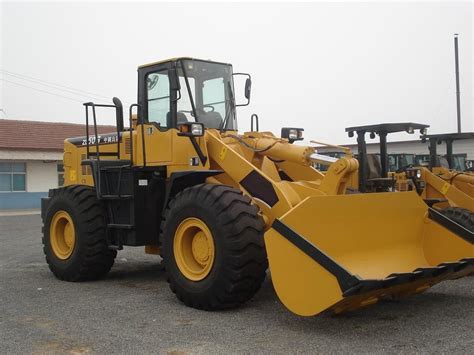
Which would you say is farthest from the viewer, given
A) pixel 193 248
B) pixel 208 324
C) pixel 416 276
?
pixel 193 248

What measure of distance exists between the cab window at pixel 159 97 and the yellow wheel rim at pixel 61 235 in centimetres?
205

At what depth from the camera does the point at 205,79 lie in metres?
7.76

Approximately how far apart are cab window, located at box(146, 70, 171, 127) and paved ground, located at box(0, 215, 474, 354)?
7.44 ft

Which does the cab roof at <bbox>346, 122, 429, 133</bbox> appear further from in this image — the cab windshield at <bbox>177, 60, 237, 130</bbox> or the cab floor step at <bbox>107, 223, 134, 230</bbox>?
the cab floor step at <bbox>107, 223, 134, 230</bbox>

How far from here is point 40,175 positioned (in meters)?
28.9

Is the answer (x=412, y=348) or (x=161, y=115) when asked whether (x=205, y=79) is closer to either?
(x=161, y=115)

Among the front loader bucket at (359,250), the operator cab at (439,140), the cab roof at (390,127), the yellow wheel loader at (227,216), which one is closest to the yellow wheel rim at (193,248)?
the yellow wheel loader at (227,216)

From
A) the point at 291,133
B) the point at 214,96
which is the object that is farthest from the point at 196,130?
the point at 291,133

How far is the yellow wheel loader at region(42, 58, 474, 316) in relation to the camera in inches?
207

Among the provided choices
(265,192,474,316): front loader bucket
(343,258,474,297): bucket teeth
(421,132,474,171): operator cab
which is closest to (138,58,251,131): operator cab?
(265,192,474,316): front loader bucket

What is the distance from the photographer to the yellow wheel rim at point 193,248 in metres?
6.12

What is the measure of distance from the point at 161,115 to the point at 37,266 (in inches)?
153

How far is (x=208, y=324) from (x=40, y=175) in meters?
25.4

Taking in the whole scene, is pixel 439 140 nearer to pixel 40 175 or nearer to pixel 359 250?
pixel 359 250
